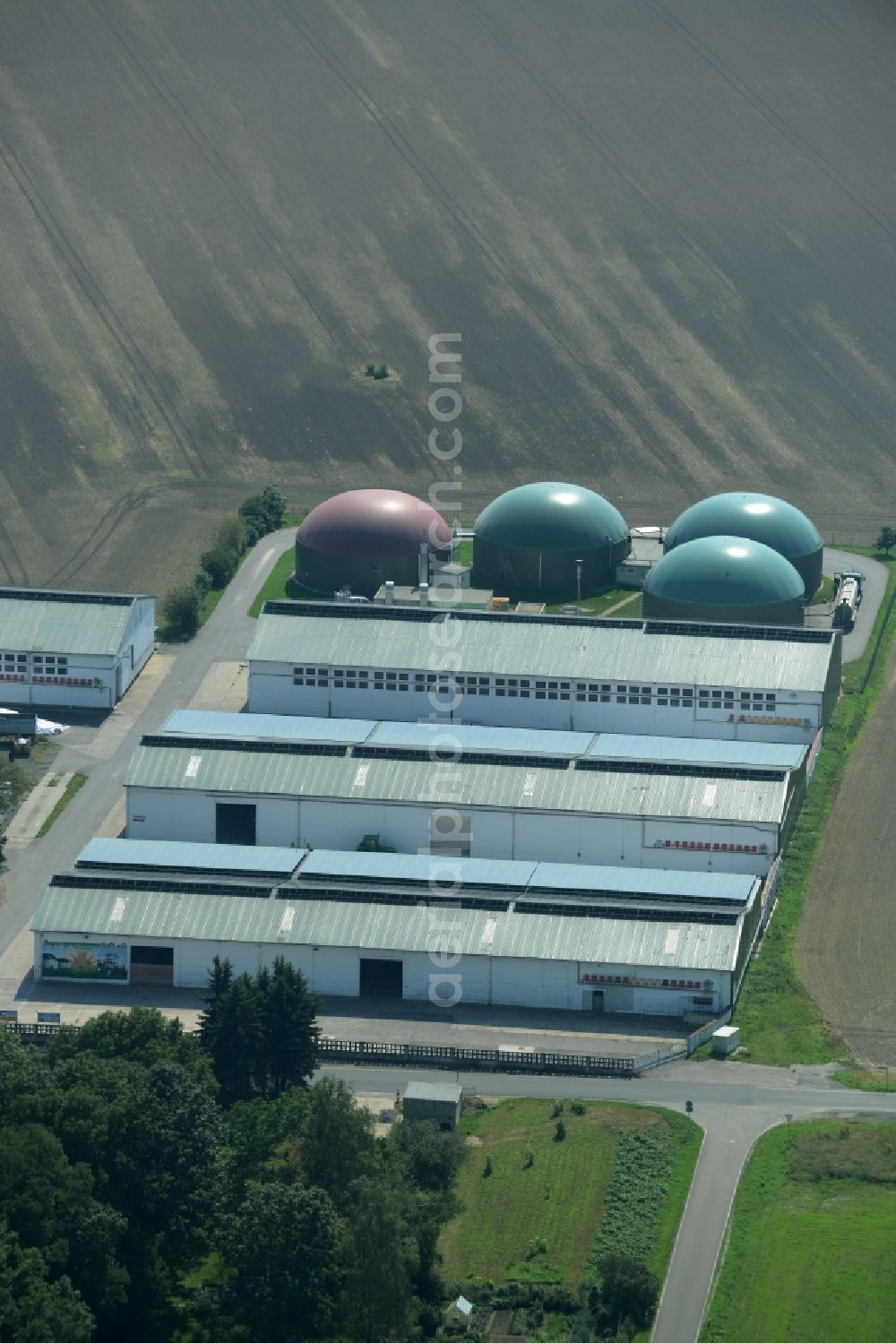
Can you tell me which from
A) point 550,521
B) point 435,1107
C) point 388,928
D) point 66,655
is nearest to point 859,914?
point 388,928

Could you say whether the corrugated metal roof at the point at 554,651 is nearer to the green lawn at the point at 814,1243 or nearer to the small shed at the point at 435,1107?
the green lawn at the point at 814,1243

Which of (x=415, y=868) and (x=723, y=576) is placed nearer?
(x=415, y=868)

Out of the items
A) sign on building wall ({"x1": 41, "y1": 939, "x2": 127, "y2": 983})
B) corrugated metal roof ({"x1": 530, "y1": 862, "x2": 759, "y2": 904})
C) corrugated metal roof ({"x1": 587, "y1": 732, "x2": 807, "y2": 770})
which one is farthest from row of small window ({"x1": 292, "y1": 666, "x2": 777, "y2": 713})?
sign on building wall ({"x1": 41, "y1": 939, "x2": 127, "y2": 983})

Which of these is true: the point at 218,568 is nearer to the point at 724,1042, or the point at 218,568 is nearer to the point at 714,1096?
the point at 724,1042

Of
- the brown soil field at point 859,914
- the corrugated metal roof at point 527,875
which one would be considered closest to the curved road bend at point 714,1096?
the brown soil field at point 859,914

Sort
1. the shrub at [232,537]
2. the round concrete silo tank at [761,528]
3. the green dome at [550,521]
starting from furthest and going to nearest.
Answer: the shrub at [232,537], the green dome at [550,521], the round concrete silo tank at [761,528]

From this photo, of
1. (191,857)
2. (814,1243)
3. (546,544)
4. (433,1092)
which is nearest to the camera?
(814,1243)

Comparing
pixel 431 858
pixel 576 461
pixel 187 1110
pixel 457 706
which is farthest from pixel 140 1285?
pixel 576 461
